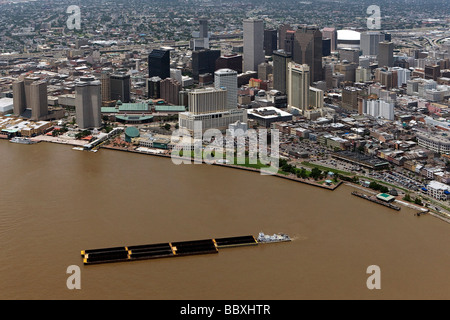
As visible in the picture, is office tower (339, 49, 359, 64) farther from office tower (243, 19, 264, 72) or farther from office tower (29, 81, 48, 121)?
office tower (29, 81, 48, 121)

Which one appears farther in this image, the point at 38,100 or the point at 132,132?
the point at 38,100

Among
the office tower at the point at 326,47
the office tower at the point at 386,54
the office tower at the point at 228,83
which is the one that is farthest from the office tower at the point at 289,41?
the office tower at the point at 228,83

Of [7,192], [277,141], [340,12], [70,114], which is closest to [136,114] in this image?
[70,114]

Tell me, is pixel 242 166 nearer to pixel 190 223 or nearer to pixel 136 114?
pixel 190 223

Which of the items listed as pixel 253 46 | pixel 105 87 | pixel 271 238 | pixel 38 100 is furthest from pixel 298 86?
pixel 271 238

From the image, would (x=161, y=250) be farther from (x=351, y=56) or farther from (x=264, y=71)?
(x=351, y=56)

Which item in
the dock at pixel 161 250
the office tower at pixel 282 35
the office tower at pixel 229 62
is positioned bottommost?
the dock at pixel 161 250

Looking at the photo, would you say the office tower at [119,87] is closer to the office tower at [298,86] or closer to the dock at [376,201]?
the office tower at [298,86]
